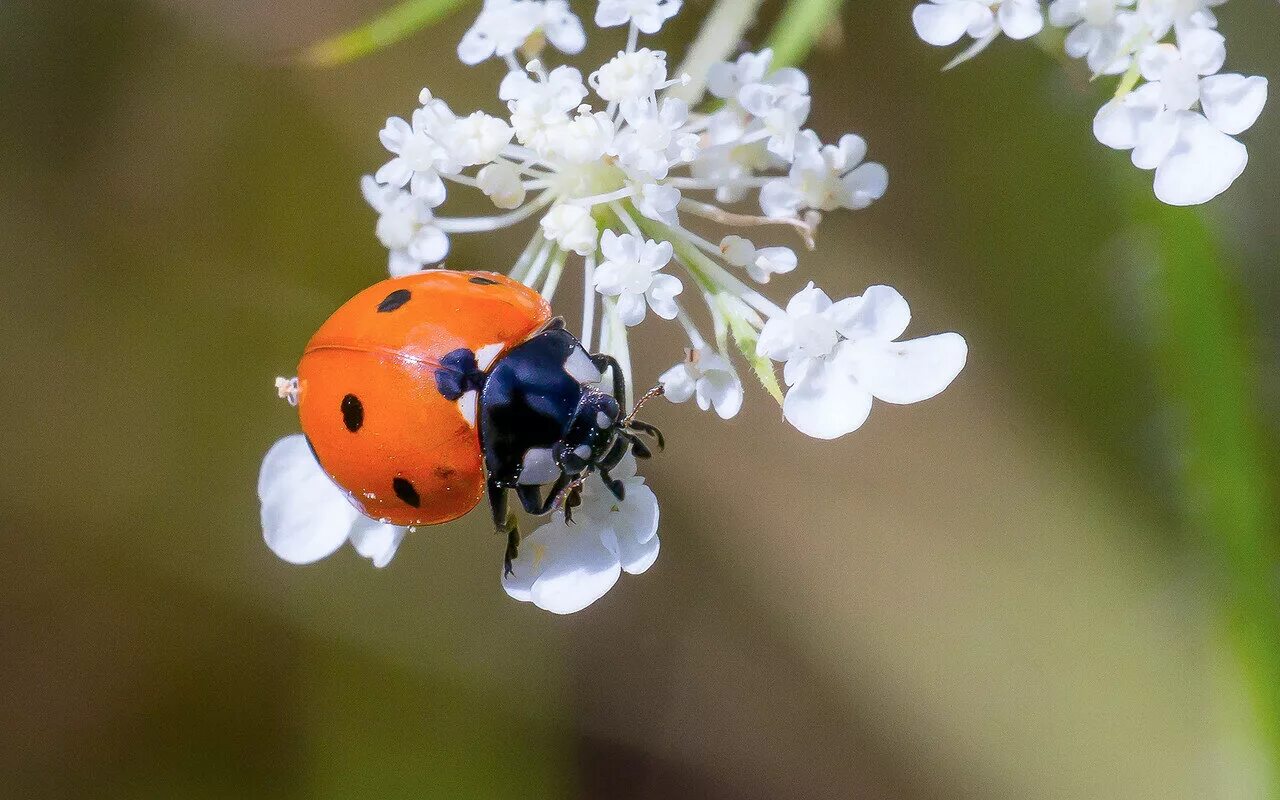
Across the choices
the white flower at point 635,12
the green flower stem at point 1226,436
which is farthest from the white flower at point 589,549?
the green flower stem at point 1226,436

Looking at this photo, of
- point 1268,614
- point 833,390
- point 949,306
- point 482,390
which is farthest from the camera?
point 949,306

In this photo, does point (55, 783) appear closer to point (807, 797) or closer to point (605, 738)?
point (605, 738)

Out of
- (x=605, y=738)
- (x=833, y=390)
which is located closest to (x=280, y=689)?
(x=605, y=738)

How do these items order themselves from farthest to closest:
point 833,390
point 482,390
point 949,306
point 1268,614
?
point 949,306, point 1268,614, point 482,390, point 833,390

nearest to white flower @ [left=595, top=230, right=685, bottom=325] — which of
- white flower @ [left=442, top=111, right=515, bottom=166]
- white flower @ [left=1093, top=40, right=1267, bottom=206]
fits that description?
white flower @ [left=442, top=111, right=515, bottom=166]

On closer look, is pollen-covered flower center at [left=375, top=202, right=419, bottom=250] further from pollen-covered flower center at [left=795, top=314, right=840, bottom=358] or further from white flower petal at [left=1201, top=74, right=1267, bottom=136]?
white flower petal at [left=1201, top=74, right=1267, bottom=136]

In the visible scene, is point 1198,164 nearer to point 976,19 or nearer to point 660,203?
point 976,19

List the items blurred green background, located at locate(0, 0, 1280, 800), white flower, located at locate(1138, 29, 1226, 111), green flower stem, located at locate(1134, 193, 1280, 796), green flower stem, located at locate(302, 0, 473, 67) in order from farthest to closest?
blurred green background, located at locate(0, 0, 1280, 800) < green flower stem, located at locate(1134, 193, 1280, 796) < green flower stem, located at locate(302, 0, 473, 67) < white flower, located at locate(1138, 29, 1226, 111)
